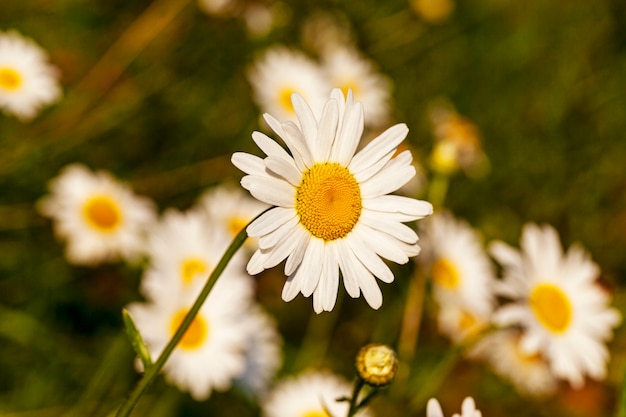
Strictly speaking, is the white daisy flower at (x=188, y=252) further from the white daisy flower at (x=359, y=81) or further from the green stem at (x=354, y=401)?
the white daisy flower at (x=359, y=81)

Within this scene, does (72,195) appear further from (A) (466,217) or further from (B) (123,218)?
(A) (466,217)

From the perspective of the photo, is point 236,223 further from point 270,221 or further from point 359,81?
point 270,221

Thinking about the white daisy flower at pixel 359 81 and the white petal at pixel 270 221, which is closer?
the white petal at pixel 270 221

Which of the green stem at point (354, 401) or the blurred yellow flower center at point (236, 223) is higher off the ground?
the blurred yellow flower center at point (236, 223)

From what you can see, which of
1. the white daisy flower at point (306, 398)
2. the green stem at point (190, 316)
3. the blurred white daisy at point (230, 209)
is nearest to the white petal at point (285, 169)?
the green stem at point (190, 316)

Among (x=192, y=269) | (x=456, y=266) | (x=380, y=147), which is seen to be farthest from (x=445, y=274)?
(x=380, y=147)

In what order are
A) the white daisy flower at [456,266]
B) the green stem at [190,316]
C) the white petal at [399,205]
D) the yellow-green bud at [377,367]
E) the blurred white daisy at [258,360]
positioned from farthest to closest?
1. the white daisy flower at [456,266]
2. the blurred white daisy at [258,360]
3. the yellow-green bud at [377,367]
4. the white petal at [399,205]
5. the green stem at [190,316]

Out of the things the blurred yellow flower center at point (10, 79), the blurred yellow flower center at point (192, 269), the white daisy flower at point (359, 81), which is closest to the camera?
the blurred yellow flower center at point (192, 269)

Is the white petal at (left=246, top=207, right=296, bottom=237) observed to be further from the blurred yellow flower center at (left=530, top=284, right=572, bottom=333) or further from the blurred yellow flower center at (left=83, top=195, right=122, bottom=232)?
the blurred yellow flower center at (left=83, top=195, right=122, bottom=232)
